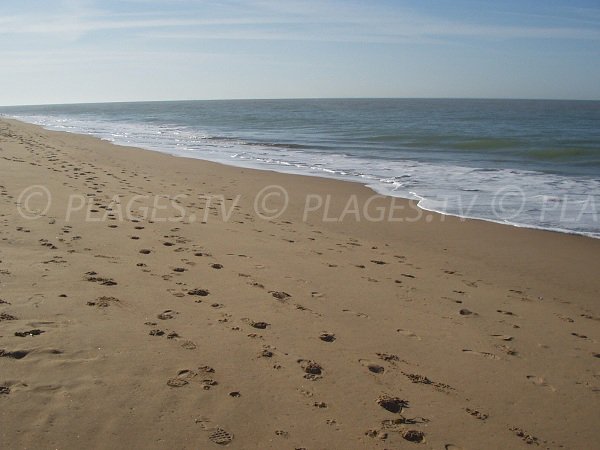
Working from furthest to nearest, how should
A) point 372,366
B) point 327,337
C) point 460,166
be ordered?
point 460,166 → point 327,337 → point 372,366

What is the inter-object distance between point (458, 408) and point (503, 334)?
1563mm

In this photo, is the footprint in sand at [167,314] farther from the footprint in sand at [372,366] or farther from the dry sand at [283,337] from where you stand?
the footprint in sand at [372,366]

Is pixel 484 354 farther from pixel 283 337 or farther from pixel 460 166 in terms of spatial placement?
pixel 460 166

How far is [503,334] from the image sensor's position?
4523 mm

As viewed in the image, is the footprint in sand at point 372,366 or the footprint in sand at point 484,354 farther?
the footprint in sand at point 484,354

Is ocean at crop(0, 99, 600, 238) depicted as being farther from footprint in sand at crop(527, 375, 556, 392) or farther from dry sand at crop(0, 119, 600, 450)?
footprint in sand at crop(527, 375, 556, 392)

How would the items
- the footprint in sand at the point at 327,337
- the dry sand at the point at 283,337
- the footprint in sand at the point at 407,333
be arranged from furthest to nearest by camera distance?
1. the footprint in sand at the point at 407,333
2. the footprint in sand at the point at 327,337
3. the dry sand at the point at 283,337

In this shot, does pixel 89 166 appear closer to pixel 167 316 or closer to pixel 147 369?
pixel 167 316

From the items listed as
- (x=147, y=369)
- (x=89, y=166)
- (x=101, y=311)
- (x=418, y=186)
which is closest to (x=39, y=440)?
(x=147, y=369)

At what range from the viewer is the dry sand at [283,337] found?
2820 mm

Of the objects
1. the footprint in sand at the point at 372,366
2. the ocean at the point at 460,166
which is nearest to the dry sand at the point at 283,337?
the footprint in sand at the point at 372,366

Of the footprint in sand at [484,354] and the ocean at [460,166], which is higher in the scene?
the ocean at [460,166]

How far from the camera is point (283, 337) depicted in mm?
3947

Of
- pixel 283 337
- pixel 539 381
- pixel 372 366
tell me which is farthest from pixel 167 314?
pixel 539 381
